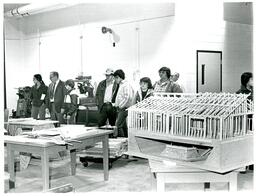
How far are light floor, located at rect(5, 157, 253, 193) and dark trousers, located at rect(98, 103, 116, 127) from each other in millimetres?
802

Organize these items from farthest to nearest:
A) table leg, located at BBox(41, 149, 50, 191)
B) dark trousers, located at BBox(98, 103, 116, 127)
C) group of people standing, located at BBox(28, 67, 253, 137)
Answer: dark trousers, located at BBox(98, 103, 116, 127)
group of people standing, located at BBox(28, 67, 253, 137)
table leg, located at BBox(41, 149, 50, 191)

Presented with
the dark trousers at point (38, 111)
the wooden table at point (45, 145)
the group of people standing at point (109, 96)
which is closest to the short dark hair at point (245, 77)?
the group of people standing at point (109, 96)

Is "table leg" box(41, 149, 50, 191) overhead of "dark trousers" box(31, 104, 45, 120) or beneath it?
beneath

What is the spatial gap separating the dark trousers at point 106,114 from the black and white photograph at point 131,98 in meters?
0.02

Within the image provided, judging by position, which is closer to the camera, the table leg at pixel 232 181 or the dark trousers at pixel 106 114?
the table leg at pixel 232 181

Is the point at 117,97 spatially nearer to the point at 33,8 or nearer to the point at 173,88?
the point at 173,88

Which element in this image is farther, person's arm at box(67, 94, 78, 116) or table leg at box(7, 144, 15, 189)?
person's arm at box(67, 94, 78, 116)

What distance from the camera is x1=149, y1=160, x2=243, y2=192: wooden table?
2.19 meters

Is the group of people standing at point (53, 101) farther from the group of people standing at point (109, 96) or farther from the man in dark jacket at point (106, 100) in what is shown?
the man in dark jacket at point (106, 100)

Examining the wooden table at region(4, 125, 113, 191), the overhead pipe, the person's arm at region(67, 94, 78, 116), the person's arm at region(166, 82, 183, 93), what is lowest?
the wooden table at region(4, 125, 113, 191)

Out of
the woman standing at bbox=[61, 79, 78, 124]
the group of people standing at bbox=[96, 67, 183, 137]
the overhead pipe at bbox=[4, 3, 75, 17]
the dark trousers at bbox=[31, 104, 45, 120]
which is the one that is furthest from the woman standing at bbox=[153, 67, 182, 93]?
the overhead pipe at bbox=[4, 3, 75, 17]

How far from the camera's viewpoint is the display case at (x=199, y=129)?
206 centimetres

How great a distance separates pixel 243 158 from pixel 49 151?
1.60 metres

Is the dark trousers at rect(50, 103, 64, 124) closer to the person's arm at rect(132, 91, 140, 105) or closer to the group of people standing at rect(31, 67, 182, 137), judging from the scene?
the group of people standing at rect(31, 67, 182, 137)
